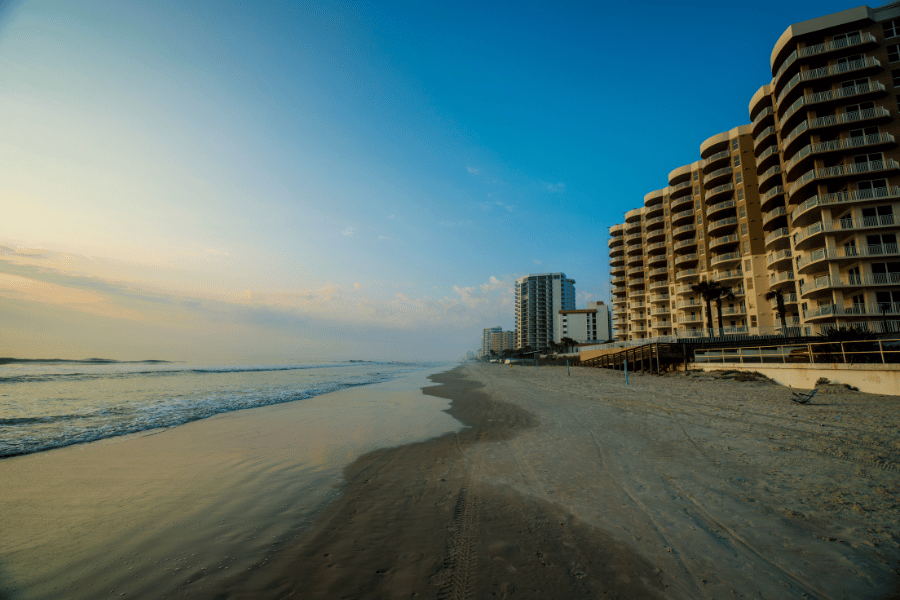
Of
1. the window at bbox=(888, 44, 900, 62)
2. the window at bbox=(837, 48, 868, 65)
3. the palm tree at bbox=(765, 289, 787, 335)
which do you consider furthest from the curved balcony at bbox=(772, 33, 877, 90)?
the palm tree at bbox=(765, 289, 787, 335)

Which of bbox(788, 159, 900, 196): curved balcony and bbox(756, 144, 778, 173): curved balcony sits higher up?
bbox(756, 144, 778, 173): curved balcony

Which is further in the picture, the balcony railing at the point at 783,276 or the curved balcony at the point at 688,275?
the curved balcony at the point at 688,275

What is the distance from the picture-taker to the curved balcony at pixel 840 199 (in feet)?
101

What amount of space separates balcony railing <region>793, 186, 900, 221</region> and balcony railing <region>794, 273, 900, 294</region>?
21.8 feet

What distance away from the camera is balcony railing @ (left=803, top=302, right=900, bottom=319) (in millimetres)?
29750

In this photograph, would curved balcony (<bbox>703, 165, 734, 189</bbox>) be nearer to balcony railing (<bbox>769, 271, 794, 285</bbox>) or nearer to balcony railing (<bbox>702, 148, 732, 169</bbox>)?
balcony railing (<bbox>702, 148, 732, 169</bbox>)

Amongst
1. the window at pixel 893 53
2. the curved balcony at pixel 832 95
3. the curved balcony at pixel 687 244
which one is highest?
the window at pixel 893 53

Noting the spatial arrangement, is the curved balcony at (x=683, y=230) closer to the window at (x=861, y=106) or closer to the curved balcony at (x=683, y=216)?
the curved balcony at (x=683, y=216)

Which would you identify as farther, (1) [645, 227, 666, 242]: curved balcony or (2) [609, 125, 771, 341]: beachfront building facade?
(1) [645, 227, 666, 242]: curved balcony

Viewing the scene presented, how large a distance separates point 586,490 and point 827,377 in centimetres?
1956

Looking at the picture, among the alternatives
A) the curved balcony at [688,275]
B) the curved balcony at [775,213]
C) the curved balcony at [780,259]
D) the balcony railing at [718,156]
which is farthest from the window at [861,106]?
the curved balcony at [688,275]

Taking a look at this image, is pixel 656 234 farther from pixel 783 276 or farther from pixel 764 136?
pixel 783 276

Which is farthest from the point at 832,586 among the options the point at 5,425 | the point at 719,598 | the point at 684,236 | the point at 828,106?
the point at 684,236

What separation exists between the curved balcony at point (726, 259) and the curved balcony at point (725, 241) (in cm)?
152
